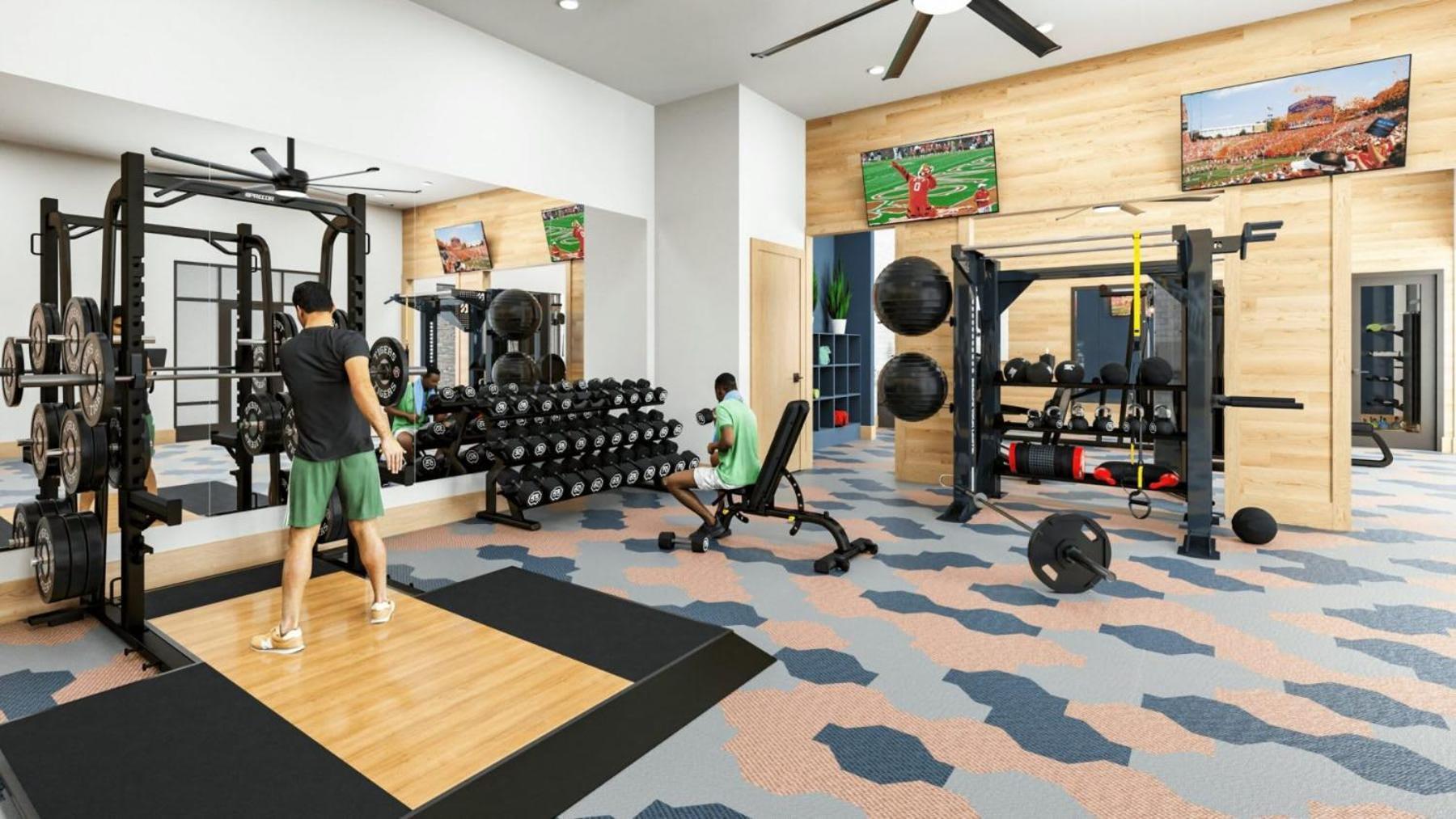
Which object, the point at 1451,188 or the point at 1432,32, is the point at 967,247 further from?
the point at 1451,188

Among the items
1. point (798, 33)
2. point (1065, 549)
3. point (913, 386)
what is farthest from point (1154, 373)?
point (798, 33)

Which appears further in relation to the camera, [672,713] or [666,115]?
[666,115]

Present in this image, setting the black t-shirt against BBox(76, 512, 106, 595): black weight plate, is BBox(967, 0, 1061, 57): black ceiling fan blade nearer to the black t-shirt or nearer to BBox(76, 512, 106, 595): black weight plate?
the black t-shirt

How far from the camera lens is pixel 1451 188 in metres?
7.15

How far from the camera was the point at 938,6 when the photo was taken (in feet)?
9.83

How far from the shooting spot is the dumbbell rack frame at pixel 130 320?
2.52 m

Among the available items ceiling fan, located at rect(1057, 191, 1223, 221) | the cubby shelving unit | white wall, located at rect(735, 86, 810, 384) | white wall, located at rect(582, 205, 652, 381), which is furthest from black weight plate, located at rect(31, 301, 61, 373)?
the cubby shelving unit

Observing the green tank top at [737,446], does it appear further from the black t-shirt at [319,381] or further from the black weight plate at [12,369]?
the black weight plate at [12,369]

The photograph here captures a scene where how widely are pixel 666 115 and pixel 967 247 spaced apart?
2770 millimetres

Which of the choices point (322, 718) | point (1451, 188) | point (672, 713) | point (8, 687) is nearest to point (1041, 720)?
point (672, 713)

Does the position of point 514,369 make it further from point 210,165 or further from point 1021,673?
point 1021,673

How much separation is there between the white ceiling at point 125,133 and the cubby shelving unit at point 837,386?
534 centimetres

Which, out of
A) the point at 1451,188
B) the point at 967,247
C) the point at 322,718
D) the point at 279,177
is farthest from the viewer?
the point at 1451,188

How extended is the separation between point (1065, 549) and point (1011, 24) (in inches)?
88.8
